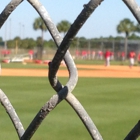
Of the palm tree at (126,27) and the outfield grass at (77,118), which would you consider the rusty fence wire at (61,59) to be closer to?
the outfield grass at (77,118)

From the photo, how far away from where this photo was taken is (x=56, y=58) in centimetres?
133

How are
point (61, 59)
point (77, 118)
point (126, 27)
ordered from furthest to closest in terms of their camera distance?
1. point (126, 27)
2. point (77, 118)
3. point (61, 59)

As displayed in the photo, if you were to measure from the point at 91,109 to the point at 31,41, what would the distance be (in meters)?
72.6

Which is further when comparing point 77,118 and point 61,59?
point 77,118

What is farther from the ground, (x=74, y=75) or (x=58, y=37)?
(x=58, y=37)

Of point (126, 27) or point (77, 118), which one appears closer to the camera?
point (77, 118)

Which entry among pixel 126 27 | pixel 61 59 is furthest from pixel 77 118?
pixel 126 27

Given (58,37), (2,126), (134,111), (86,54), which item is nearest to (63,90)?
(58,37)

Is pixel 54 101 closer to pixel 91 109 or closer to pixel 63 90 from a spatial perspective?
pixel 63 90

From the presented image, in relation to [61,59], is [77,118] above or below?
below

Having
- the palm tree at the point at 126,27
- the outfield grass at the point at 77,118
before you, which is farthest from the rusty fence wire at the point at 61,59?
→ the palm tree at the point at 126,27

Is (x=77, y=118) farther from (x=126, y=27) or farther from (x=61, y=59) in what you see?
(x=126, y=27)

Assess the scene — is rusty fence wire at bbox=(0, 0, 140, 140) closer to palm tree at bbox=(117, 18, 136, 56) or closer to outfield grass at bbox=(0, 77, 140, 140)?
outfield grass at bbox=(0, 77, 140, 140)

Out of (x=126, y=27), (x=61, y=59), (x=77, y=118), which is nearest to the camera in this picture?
(x=61, y=59)
